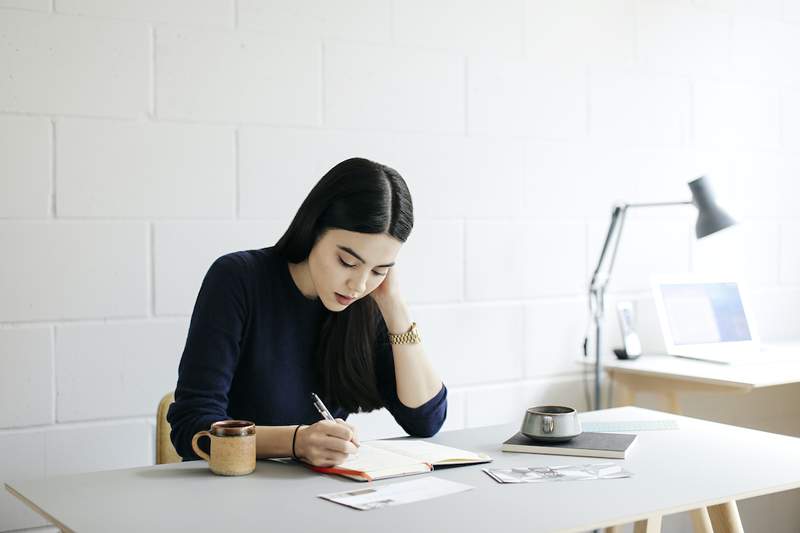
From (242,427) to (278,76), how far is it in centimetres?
126

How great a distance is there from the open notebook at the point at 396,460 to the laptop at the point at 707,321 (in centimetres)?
148

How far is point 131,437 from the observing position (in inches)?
94.2

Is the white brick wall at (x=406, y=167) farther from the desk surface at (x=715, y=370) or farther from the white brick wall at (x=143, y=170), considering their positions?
the desk surface at (x=715, y=370)

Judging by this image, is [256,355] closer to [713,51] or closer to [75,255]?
[75,255]

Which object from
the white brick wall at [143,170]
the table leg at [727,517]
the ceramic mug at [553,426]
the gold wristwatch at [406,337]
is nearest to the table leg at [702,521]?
the table leg at [727,517]

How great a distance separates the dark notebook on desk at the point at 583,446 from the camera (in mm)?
1736

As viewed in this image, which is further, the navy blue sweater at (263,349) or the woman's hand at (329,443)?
the navy blue sweater at (263,349)

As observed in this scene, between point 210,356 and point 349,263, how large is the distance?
326mm

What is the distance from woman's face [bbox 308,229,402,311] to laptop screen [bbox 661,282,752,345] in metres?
1.47

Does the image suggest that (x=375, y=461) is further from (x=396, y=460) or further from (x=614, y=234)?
(x=614, y=234)

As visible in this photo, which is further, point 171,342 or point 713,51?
point 713,51

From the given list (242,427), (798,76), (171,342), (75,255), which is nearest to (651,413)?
(242,427)

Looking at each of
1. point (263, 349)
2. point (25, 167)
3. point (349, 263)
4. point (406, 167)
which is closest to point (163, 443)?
point (263, 349)

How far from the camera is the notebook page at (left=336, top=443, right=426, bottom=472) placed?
1599 mm
